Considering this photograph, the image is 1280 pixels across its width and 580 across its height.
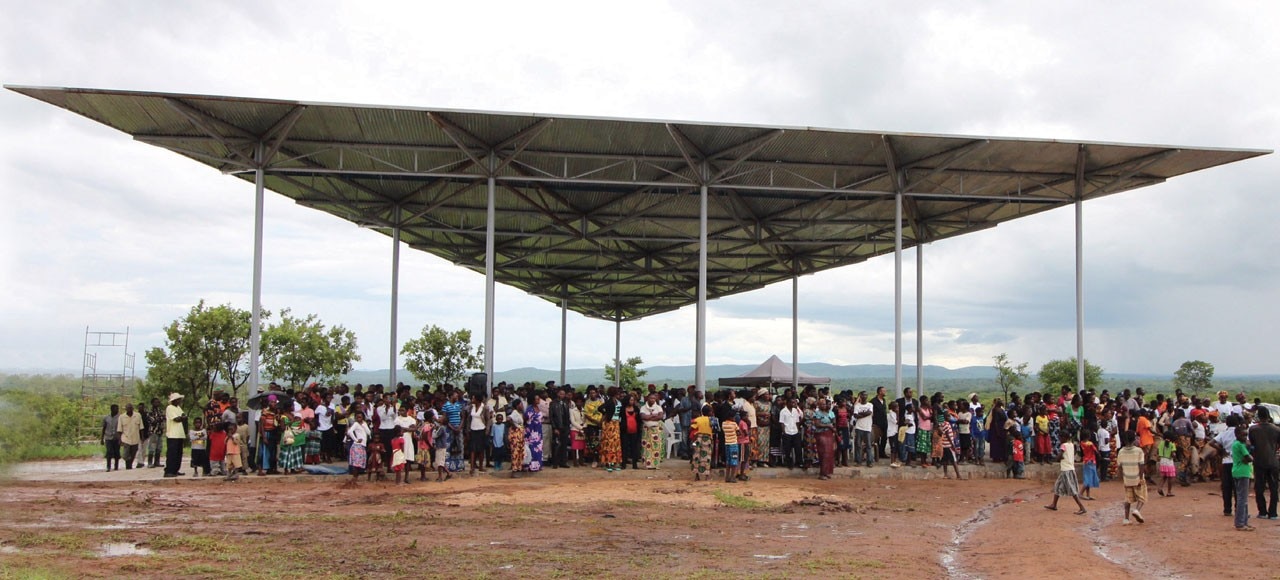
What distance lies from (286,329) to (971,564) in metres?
32.5

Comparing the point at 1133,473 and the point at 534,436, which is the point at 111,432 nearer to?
the point at 534,436

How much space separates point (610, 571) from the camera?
356 inches

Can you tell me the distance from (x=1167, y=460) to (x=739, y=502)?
7695 millimetres

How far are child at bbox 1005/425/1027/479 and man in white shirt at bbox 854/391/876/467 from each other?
2805 millimetres

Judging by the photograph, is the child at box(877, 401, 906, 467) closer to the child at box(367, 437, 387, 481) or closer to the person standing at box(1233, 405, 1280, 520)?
the person standing at box(1233, 405, 1280, 520)

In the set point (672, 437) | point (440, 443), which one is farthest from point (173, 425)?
point (672, 437)

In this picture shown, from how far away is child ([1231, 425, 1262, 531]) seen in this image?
12.0 meters

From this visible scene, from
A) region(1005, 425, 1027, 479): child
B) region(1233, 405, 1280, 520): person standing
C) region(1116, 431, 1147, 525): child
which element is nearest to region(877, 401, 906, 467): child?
region(1005, 425, 1027, 479): child

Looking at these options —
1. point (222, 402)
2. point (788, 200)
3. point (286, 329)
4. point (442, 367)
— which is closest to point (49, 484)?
point (222, 402)

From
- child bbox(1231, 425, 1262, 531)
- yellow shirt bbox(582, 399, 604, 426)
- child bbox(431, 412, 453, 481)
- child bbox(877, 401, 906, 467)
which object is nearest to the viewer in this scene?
child bbox(1231, 425, 1262, 531)

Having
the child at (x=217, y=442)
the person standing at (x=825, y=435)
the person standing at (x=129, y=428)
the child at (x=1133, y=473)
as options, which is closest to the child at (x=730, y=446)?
the person standing at (x=825, y=435)

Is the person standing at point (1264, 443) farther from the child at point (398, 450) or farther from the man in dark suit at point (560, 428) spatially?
the child at point (398, 450)

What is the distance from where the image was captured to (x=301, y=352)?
36938 millimetres

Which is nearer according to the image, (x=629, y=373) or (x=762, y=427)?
(x=762, y=427)
